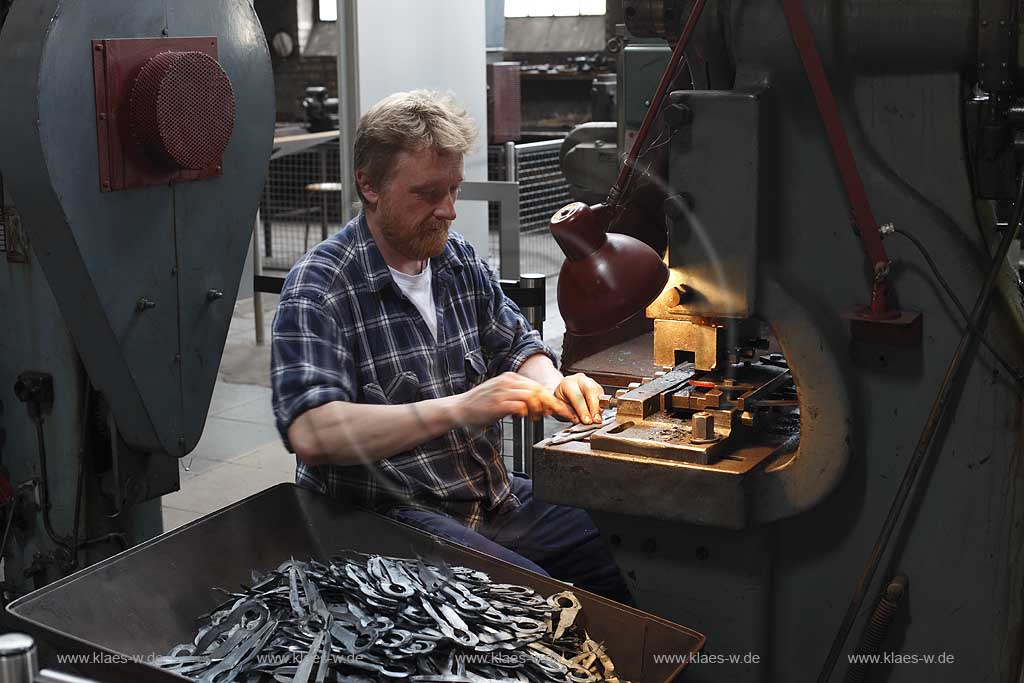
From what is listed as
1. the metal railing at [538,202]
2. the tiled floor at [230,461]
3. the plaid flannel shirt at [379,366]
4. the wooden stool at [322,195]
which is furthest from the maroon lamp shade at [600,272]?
the wooden stool at [322,195]

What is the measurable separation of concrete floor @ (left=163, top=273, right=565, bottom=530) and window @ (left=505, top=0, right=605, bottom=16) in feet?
16.9

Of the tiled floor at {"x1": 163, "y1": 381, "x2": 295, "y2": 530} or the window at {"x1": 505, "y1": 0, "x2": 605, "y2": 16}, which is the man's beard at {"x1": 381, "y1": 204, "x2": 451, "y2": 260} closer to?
the tiled floor at {"x1": 163, "y1": 381, "x2": 295, "y2": 530}

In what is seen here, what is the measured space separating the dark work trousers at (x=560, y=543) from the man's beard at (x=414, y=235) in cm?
43

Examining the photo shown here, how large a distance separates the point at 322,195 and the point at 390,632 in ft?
22.5

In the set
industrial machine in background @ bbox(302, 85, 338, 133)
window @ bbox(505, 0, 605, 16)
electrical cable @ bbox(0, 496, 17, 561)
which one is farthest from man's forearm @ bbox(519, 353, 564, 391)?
window @ bbox(505, 0, 605, 16)

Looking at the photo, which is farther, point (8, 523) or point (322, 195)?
point (322, 195)

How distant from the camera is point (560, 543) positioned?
1.97 metres

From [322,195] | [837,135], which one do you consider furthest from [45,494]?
[322,195]

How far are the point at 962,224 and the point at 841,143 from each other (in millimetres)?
185

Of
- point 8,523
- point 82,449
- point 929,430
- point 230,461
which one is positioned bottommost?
point 230,461

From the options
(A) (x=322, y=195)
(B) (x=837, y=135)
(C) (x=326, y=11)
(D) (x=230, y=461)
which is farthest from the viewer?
(C) (x=326, y=11)

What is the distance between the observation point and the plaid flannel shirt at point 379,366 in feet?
5.92

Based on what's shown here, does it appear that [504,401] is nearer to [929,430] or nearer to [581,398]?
[581,398]

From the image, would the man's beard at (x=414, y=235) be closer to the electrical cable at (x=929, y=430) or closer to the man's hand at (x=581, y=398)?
the man's hand at (x=581, y=398)
